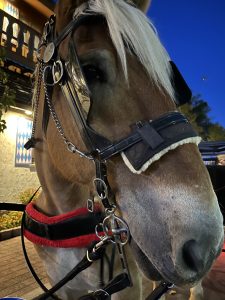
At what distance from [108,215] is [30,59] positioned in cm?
971

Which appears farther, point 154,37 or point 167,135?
point 154,37

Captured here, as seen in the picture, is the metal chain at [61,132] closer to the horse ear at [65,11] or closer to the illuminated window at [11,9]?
the horse ear at [65,11]

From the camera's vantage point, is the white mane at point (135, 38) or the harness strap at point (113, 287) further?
the harness strap at point (113, 287)

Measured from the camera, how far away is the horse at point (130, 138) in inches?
44.3

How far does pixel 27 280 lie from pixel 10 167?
496 cm

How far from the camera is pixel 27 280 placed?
15.4 feet

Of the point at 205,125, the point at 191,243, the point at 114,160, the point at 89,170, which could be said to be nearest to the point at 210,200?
the point at 191,243

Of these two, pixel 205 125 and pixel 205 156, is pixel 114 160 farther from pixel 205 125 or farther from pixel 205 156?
pixel 205 125

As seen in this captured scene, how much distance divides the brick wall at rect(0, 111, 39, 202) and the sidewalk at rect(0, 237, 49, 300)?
9.15 feet

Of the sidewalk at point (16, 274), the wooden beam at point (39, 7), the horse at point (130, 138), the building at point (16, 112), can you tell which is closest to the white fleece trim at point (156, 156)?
the horse at point (130, 138)

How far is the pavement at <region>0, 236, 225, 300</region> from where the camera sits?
416 cm

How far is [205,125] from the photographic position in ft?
112

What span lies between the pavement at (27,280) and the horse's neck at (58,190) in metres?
2.41

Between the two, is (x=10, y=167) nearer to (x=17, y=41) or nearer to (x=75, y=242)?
(x=17, y=41)
